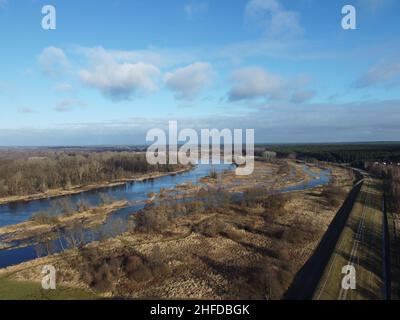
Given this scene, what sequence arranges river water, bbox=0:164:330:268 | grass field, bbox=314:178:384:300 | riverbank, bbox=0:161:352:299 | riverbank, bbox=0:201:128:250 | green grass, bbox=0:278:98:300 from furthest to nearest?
riverbank, bbox=0:201:128:250 → river water, bbox=0:164:330:268 → riverbank, bbox=0:161:352:299 → green grass, bbox=0:278:98:300 → grass field, bbox=314:178:384:300

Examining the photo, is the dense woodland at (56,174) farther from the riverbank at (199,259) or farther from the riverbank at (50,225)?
the riverbank at (199,259)

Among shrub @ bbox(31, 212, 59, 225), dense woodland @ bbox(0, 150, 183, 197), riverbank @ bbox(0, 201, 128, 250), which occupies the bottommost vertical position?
riverbank @ bbox(0, 201, 128, 250)

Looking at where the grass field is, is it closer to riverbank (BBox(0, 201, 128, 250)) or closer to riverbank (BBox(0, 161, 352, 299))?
riverbank (BBox(0, 161, 352, 299))

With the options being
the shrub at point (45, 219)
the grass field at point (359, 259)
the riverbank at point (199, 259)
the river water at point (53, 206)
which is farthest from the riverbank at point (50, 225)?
the grass field at point (359, 259)

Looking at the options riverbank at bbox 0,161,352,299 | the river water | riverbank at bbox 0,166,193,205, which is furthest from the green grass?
riverbank at bbox 0,166,193,205

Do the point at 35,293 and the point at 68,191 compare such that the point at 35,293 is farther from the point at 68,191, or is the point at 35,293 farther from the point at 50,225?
the point at 68,191
